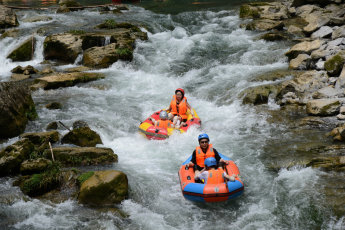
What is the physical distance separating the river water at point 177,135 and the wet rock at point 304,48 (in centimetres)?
42

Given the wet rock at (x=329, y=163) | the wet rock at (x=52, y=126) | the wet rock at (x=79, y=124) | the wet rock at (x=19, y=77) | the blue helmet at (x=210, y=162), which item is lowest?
the wet rock at (x=19, y=77)

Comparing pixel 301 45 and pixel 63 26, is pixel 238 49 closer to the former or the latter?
pixel 301 45

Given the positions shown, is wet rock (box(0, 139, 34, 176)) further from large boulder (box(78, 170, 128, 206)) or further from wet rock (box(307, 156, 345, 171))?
wet rock (box(307, 156, 345, 171))

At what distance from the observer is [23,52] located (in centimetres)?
1532

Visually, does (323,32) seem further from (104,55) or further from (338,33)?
(104,55)

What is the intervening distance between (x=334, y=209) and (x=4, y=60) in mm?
14421

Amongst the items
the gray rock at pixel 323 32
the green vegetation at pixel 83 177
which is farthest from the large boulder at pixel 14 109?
the gray rock at pixel 323 32

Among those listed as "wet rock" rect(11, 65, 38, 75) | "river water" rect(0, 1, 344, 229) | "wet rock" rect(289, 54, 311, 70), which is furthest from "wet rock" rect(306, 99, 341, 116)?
"wet rock" rect(11, 65, 38, 75)

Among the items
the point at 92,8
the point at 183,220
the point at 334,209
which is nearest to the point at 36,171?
the point at 183,220

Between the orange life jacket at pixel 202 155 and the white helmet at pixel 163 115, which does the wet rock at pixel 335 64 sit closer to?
the white helmet at pixel 163 115

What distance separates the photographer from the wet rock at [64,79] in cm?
1235

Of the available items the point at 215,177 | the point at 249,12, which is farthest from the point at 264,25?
the point at 215,177

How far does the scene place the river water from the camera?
6.02 meters

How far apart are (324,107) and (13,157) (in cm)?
749
